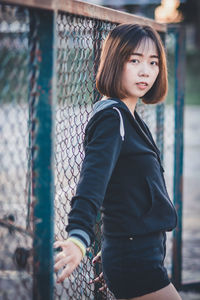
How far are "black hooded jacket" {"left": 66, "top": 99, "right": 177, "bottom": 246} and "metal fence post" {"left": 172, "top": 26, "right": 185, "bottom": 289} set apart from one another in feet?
5.85

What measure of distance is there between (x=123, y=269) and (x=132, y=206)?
26cm

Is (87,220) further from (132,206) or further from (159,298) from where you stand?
(159,298)

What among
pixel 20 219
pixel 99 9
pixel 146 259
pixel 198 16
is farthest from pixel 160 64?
pixel 198 16

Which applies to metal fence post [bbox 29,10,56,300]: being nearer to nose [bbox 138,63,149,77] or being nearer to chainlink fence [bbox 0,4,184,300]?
chainlink fence [bbox 0,4,184,300]

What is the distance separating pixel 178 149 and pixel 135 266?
6.66 ft

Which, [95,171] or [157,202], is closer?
[95,171]

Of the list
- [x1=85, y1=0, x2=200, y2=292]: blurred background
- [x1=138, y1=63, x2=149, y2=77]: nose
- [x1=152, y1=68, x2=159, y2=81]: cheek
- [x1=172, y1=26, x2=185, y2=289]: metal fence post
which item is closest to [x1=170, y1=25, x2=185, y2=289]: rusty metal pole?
[x1=172, y1=26, x2=185, y2=289]: metal fence post

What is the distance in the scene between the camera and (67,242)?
1.51 meters

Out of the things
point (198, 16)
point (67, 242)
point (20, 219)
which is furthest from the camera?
point (198, 16)

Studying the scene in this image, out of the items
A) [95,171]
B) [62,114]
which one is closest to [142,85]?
[95,171]

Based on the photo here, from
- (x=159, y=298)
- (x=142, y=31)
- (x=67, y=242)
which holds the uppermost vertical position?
(x=142, y=31)

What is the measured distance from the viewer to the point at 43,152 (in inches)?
62.1

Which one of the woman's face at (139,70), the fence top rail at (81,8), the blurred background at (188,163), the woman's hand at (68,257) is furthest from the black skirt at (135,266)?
the blurred background at (188,163)

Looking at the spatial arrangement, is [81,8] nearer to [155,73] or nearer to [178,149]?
[155,73]
